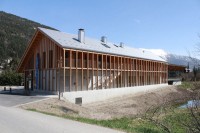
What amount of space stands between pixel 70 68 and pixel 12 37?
7144 cm

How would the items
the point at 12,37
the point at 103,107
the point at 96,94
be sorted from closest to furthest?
the point at 103,107
the point at 96,94
the point at 12,37

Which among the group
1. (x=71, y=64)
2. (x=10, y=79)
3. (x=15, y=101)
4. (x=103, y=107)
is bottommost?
(x=103, y=107)

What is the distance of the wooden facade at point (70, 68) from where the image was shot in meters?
28.4

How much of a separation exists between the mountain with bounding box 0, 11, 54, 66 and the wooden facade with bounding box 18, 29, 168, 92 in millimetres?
43281

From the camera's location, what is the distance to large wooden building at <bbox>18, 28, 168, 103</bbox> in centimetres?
2833

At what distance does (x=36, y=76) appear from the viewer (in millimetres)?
32062

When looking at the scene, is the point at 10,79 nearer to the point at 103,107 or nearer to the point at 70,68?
the point at 70,68

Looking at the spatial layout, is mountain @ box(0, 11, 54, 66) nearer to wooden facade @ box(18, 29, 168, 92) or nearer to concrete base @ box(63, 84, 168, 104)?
wooden facade @ box(18, 29, 168, 92)

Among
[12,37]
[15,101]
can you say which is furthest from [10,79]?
[12,37]

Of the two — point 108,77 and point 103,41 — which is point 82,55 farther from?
point 103,41

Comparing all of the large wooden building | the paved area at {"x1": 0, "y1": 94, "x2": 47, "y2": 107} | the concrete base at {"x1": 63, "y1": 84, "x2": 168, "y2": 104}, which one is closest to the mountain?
the large wooden building

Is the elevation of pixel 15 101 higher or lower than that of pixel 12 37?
lower

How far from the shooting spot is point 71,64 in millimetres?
27938

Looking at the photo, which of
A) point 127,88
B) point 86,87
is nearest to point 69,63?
point 86,87
